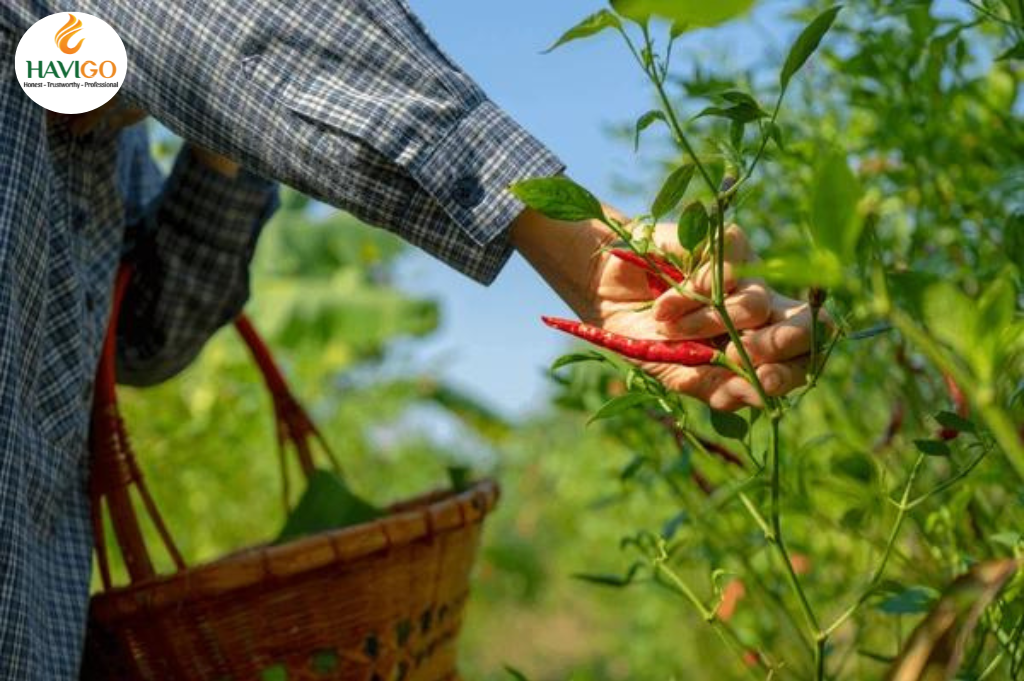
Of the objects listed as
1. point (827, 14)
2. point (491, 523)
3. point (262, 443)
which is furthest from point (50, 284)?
point (491, 523)

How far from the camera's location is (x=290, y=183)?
0.98m

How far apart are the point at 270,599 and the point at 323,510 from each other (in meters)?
Result: 0.23

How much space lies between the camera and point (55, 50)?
41.2 inches

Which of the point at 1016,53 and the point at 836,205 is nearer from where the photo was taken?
the point at 836,205

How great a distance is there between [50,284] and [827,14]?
0.65 meters

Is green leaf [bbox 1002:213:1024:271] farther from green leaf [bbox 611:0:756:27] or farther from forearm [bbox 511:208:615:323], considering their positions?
green leaf [bbox 611:0:756:27]

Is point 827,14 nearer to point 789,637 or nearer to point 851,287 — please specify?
point 851,287

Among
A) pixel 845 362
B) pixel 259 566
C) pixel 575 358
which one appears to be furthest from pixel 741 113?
pixel 845 362

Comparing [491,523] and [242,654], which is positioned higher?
[242,654]

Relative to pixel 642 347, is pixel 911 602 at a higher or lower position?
lower

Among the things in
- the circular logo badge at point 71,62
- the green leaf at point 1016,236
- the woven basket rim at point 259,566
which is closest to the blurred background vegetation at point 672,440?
the green leaf at point 1016,236

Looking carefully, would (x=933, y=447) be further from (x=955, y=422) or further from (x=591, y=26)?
(x=591, y=26)

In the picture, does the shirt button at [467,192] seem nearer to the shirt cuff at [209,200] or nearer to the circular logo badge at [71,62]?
the circular logo badge at [71,62]

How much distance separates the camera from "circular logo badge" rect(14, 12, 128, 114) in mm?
1007
